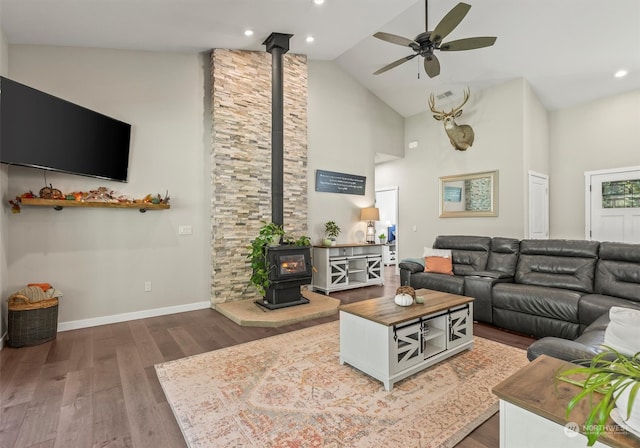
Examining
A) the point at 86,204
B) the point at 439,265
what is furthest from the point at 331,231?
the point at 86,204

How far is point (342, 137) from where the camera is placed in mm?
6230

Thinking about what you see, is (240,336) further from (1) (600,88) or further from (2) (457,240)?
(1) (600,88)

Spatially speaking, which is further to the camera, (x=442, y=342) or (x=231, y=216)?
(x=231, y=216)

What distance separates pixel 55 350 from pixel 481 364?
4.01 m

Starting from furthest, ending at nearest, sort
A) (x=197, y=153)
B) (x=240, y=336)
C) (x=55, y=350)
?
(x=197, y=153) → (x=240, y=336) → (x=55, y=350)

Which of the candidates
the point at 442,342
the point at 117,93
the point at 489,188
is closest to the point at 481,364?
the point at 442,342

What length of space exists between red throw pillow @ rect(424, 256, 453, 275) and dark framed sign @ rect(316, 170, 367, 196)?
7.37 ft

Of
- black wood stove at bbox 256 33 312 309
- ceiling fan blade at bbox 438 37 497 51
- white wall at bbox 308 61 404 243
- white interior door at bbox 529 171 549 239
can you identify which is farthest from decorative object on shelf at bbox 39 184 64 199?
white interior door at bbox 529 171 549 239

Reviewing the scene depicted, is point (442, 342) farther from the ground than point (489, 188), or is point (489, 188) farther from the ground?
point (489, 188)

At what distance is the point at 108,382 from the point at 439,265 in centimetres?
399

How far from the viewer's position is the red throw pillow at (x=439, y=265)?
4508 mm

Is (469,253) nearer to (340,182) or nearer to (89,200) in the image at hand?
(340,182)

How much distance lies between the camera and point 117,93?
402 cm

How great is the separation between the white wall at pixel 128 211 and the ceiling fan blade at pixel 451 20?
3.23 m
